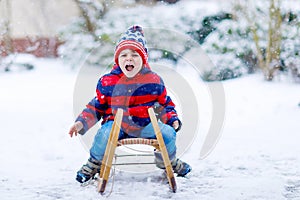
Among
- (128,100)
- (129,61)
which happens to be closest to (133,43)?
(129,61)

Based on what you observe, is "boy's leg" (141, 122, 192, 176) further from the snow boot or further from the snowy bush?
the snowy bush

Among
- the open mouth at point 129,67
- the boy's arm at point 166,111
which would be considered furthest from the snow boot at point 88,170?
the open mouth at point 129,67

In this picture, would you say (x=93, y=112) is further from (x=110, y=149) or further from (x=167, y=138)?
(x=167, y=138)

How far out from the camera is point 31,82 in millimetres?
7238

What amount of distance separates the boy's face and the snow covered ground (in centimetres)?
73

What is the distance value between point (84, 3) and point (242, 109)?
4.24 m

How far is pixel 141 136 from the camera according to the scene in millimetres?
2887

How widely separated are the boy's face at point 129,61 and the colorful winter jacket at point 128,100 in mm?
88

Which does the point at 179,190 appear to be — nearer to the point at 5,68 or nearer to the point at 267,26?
the point at 267,26

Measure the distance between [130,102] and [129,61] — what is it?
0.27 metres

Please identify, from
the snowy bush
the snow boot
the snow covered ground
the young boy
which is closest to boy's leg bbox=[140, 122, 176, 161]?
the young boy

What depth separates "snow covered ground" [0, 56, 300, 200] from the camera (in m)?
2.83

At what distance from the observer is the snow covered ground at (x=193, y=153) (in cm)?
283

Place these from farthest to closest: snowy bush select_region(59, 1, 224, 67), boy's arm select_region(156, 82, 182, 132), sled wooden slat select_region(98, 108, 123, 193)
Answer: snowy bush select_region(59, 1, 224, 67), boy's arm select_region(156, 82, 182, 132), sled wooden slat select_region(98, 108, 123, 193)
